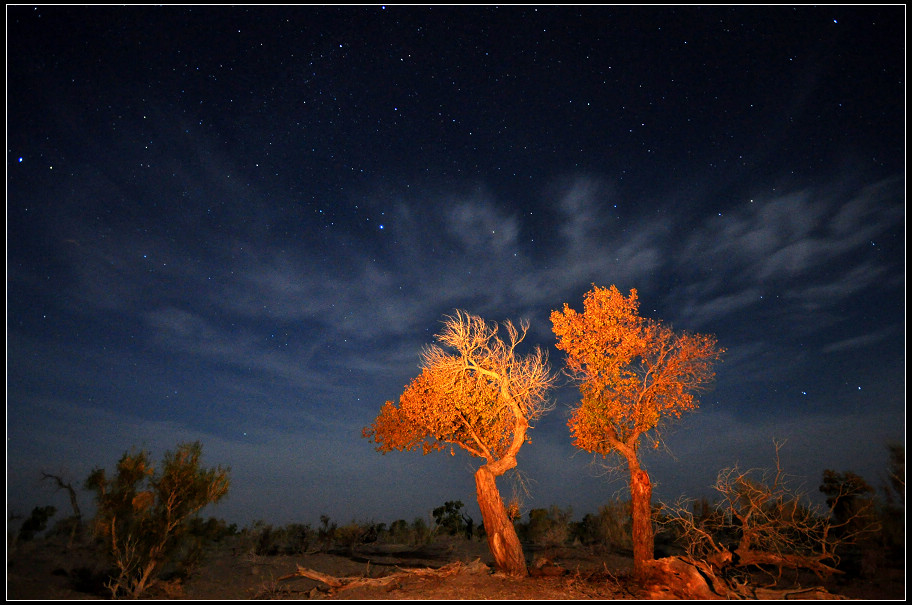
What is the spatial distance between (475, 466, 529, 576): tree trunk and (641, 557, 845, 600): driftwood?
3600 millimetres

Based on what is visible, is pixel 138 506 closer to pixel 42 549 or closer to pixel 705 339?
pixel 42 549

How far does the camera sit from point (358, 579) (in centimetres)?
1272

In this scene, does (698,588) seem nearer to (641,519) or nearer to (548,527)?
(641,519)

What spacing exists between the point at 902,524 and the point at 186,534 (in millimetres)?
26369

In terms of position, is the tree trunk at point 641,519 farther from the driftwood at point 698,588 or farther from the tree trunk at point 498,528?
the tree trunk at point 498,528

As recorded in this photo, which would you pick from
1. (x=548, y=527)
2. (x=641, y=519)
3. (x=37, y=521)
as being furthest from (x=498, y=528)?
(x=37, y=521)

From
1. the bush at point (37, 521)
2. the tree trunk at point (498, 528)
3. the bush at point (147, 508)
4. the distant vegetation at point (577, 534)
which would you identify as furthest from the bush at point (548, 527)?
the bush at point (37, 521)

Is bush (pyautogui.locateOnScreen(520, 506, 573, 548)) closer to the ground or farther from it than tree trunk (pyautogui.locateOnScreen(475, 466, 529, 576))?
closer to the ground

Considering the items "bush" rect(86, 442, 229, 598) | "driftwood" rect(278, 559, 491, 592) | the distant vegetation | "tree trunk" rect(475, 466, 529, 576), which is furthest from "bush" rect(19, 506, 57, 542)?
"tree trunk" rect(475, 466, 529, 576)

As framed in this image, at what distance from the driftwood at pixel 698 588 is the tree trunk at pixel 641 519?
27.8 inches

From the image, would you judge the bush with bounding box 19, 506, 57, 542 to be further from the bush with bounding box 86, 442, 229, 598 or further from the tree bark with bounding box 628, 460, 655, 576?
the tree bark with bounding box 628, 460, 655, 576

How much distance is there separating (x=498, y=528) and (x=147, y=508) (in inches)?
436

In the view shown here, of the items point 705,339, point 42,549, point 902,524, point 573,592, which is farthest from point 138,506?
point 902,524

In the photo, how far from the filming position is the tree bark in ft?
43.8
